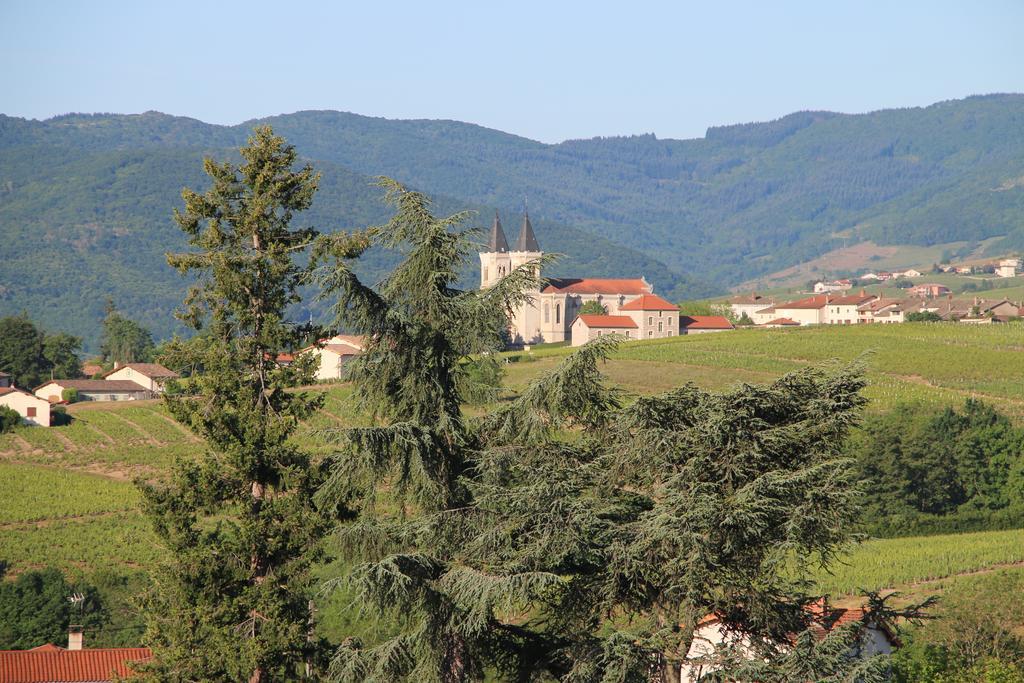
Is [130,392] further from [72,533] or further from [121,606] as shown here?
[121,606]

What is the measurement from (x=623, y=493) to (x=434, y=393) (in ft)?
9.67

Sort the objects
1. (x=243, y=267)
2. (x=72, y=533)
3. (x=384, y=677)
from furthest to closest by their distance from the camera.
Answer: (x=72, y=533) < (x=243, y=267) < (x=384, y=677)

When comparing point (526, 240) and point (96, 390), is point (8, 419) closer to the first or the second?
point (96, 390)

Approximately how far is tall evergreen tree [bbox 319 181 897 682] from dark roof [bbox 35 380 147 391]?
93.0m

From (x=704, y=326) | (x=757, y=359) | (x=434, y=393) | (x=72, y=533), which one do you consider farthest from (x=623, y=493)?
(x=704, y=326)

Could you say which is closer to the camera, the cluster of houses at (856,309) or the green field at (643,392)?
the green field at (643,392)

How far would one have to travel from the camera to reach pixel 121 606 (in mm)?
41406

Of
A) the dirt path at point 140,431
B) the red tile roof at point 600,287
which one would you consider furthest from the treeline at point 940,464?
the red tile roof at point 600,287

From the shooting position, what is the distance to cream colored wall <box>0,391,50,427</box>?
84312 mm

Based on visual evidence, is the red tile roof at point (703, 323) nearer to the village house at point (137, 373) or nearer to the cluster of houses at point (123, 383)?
the cluster of houses at point (123, 383)

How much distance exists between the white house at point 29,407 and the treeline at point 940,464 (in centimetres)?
4958

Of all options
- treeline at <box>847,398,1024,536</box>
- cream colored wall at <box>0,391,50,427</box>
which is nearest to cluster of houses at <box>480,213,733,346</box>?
cream colored wall at <box>0,391,50,427</box>

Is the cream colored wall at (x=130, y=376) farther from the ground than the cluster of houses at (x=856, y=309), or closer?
closer

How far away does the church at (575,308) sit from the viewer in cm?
13275
